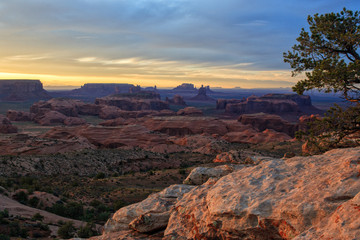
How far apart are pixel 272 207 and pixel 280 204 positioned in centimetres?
17

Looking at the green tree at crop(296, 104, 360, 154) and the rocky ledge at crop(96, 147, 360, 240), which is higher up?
the green tree at crop(296, 104, 360, 154)

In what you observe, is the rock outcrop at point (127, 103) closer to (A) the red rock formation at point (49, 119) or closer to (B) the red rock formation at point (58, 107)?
(B) the red rock formation at point (58, 107)

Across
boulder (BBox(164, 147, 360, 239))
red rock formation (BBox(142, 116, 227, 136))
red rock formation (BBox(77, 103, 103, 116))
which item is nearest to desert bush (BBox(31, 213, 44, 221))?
boulder (BBox(164, 147, 360, 239))

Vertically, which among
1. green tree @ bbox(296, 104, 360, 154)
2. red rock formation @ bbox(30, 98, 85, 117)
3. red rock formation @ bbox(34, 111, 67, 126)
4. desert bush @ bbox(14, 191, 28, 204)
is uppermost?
green tree @ bbox(296, 104, 360, 154)

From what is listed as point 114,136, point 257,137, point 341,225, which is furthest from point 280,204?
point 257,137

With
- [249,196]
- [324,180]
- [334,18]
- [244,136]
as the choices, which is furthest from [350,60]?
[244,136]

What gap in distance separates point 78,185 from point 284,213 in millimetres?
24972

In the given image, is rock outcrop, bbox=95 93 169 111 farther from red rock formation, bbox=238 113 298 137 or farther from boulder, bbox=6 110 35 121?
red rock formation, bbox=238 113 298 137

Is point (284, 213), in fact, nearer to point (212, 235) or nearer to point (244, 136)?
point (212, 235)

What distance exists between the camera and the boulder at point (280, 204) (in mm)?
4727

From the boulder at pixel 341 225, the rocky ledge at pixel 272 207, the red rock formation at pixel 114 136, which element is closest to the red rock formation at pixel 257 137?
the red rock formation at pixel 114 136

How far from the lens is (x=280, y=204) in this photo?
5.45 metres

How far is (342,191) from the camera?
5.10 m

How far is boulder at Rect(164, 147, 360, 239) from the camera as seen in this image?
473 cm
